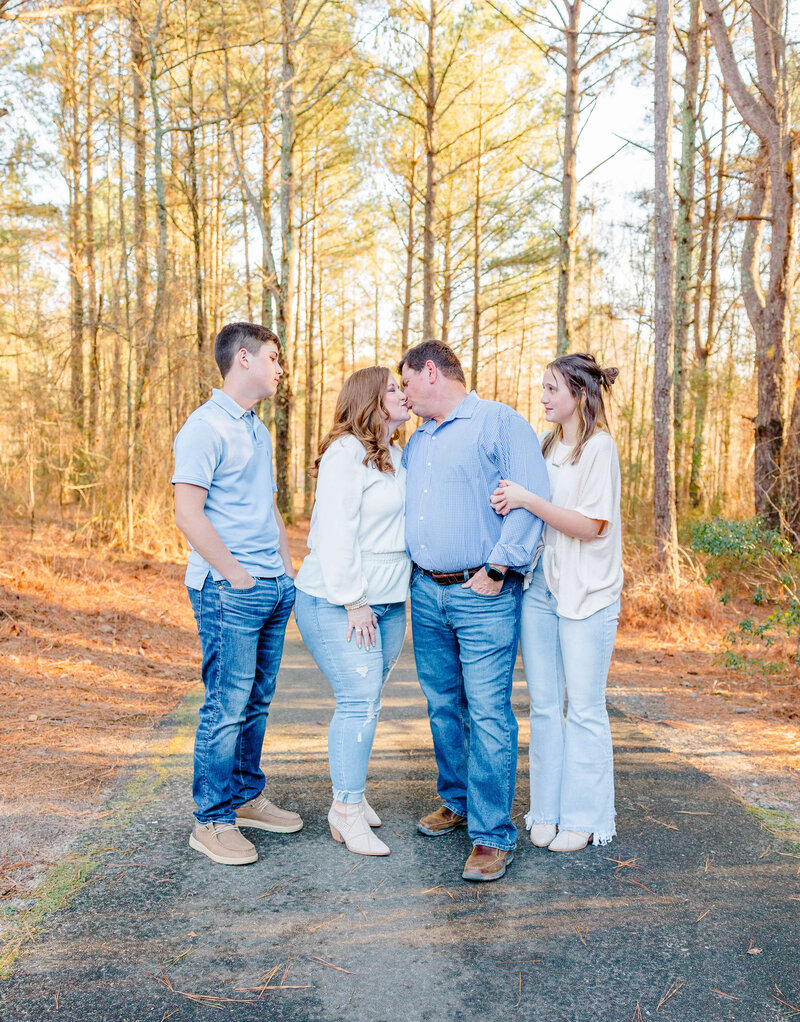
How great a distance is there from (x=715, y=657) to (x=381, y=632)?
15.2 ft

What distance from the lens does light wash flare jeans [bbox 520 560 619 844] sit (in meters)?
3.41

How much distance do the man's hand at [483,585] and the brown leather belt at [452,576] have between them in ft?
0.10

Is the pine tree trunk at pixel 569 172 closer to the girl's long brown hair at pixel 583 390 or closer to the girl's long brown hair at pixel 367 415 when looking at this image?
the girl's long brown hair at pixel 583 390

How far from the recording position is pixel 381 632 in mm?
3410

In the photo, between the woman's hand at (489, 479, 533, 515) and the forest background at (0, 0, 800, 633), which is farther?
the forest background at (0, 0, 800, 633)

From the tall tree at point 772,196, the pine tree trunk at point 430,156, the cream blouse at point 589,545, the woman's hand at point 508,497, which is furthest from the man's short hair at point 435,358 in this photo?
the pine tree trunk at point 430,156

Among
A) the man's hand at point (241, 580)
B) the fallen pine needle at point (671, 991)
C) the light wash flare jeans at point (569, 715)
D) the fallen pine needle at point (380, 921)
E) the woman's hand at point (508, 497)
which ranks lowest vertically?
the fallen pine needle at point (380, 921)

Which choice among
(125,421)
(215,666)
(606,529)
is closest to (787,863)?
(606,529)

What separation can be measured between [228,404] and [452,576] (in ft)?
3.88

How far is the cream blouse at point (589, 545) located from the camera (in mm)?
3340

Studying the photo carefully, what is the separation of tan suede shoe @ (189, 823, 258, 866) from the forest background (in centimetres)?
248

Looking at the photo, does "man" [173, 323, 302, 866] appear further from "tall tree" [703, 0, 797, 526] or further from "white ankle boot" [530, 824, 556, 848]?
"tall tree" [703, 0, 797, 526]

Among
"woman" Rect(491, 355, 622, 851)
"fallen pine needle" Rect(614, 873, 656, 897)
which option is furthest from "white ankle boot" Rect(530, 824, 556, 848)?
"fallen pine needle" Rect(614, 873, 656, 897)

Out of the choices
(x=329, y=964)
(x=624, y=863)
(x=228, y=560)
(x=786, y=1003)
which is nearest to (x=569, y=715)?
(x=624, y=863)
